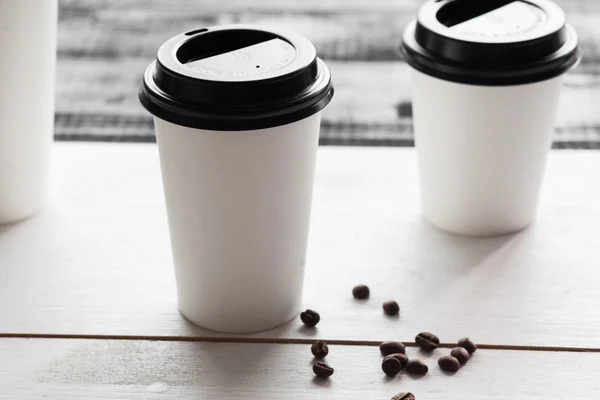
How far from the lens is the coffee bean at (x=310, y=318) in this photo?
1.21 meters

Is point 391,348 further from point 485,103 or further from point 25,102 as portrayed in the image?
point 25,102

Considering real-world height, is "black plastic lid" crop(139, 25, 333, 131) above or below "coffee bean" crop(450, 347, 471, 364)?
above

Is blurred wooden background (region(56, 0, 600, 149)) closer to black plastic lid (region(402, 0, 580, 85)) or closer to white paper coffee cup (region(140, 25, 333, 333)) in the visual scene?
black plastic lid (region(402, 0, 580, 85))

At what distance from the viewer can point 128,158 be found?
63.5 inches

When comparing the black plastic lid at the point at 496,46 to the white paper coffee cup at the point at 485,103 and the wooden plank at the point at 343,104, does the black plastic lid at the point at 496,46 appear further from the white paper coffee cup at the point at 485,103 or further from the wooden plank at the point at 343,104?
the wooden plank at the point at 343,104

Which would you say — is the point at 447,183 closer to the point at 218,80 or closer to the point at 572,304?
the point at 572,304

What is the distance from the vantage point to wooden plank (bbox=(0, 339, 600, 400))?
109 centimetres

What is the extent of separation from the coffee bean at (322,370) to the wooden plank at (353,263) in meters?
0.08

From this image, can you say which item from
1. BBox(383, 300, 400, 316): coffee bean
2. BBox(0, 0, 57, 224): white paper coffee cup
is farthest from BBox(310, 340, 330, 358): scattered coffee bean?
BBox(0, 0, 57, 224): white paper coffee cup

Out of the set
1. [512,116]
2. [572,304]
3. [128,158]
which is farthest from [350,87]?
[572,304]

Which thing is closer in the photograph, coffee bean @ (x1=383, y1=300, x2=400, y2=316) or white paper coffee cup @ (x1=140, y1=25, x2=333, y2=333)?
white paper coffee cup @ (x1=140, y1=25, x2=333, y2=333)

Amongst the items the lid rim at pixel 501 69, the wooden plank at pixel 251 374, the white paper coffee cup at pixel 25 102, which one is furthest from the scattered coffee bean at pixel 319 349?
the white paper coffee cup at pixel 25 102

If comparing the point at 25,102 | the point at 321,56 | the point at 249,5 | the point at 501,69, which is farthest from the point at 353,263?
the point at 249,5

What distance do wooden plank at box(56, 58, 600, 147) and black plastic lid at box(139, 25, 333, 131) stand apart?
0.60 m
